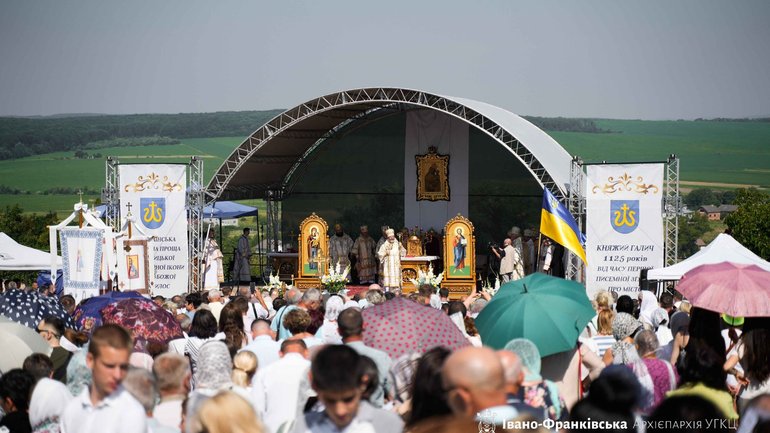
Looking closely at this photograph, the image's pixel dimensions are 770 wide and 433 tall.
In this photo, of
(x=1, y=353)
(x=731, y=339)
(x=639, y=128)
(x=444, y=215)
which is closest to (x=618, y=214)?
(x=444, y=215)

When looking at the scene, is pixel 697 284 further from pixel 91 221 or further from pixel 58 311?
pixel 91 221

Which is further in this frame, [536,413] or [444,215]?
[444,215]

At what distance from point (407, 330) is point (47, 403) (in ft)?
7.61

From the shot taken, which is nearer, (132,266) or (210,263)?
(132,266)

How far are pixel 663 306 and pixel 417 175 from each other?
55.7 ft

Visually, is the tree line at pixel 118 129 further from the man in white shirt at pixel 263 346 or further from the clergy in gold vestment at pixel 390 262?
A: the man in white shirt at pixel 263 346

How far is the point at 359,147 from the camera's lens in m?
31.2

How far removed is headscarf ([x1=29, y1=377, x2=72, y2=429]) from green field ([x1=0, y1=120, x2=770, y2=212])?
2839 inches

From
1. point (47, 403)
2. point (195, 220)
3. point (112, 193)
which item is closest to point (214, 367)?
point (47, 403)

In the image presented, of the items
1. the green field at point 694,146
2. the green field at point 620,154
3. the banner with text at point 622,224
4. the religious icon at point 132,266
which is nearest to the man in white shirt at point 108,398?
the religious icon at point 132,266

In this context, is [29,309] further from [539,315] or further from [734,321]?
[734,321]

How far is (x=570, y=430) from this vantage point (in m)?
5.34

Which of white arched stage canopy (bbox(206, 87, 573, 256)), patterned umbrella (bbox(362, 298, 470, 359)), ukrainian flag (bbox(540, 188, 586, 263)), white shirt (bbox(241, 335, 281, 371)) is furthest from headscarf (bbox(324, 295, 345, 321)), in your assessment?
white arched stage canopy (bbox(206, 87, 573, 256))

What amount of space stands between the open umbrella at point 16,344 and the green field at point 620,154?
7004cm
